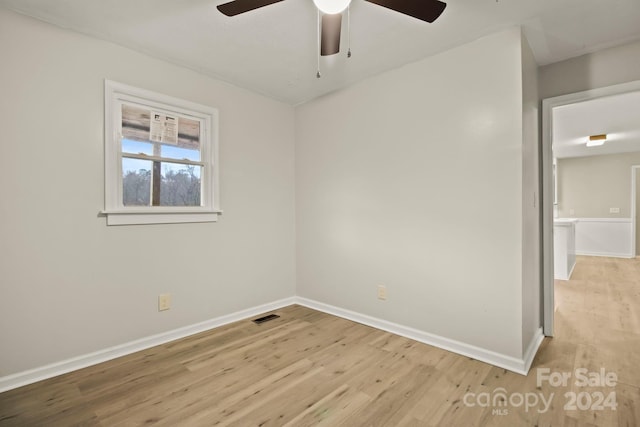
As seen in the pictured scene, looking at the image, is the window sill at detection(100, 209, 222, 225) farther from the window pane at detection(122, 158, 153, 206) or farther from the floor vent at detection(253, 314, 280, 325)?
the floor vent at detection(253, 314, 280, 325)

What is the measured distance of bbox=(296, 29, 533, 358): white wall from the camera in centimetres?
215

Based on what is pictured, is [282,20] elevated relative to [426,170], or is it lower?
elevated

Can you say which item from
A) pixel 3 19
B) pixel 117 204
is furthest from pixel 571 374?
pixel 3 19

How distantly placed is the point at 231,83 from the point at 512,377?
11.1 feet

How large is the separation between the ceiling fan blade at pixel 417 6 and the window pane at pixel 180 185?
2062 millimetres

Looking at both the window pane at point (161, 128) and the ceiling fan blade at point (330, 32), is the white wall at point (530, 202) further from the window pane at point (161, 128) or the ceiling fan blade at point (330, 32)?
the window pane at point (161, 128)

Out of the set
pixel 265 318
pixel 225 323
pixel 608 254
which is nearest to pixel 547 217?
pixel 265 318

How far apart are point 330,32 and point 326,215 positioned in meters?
1.89

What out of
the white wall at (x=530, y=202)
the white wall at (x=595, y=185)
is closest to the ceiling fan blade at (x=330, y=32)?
the white wall at (x=530, y=202)

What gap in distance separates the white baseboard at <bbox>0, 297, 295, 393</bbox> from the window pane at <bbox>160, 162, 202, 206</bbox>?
1.13 meters

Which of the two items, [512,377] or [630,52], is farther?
[630,52]

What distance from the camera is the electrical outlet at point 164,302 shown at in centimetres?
256

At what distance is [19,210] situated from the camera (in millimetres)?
1952

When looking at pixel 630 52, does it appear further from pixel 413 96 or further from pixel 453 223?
pixel 453 223
